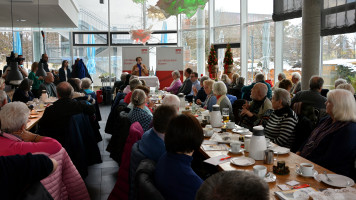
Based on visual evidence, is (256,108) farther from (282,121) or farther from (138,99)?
(138,99)

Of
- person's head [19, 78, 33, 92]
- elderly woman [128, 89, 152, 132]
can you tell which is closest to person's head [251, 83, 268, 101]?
elderly woman [128, 89, 152, 132]

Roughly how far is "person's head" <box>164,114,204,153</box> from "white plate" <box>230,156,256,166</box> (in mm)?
741

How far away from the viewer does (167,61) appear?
11.9m

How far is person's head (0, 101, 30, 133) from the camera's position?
2418mm

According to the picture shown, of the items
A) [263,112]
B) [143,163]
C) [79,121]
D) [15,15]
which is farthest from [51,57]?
[143,163]

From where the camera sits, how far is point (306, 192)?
6.37 ft

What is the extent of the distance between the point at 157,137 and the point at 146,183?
77 cm

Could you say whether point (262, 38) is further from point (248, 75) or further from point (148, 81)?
point (148, 81)

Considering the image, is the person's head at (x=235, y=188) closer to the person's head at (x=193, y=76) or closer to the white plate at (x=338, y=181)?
the white plate at (x=338, y=181)

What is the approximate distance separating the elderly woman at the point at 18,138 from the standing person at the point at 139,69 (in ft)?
27.6

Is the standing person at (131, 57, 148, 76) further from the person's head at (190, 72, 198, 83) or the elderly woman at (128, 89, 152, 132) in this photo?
the elderly woman at (128, 89, 152, 132)

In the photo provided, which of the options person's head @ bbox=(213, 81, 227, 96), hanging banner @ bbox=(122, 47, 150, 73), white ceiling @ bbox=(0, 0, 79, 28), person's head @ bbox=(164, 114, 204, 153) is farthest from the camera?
hanging banner @ bbox=(122, 47, 150, 73)

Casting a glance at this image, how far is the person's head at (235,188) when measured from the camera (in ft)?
3.07

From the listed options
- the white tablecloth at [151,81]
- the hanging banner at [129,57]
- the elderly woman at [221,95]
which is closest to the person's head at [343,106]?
the elderly woman at [221,95]
